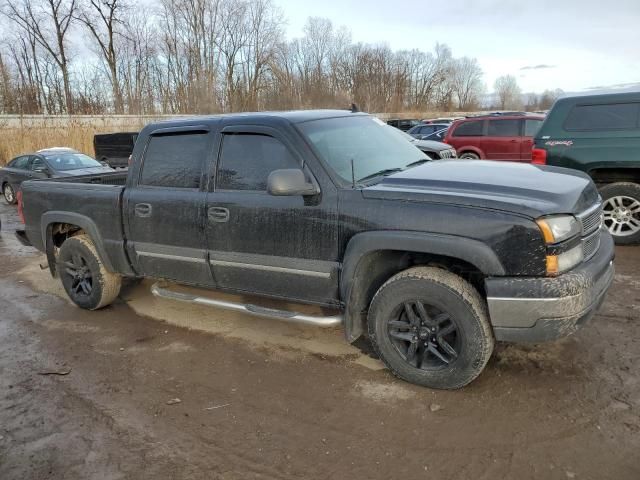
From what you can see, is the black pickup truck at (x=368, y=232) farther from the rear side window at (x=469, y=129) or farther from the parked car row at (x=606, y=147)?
the rear side window at (x=469, y=129)

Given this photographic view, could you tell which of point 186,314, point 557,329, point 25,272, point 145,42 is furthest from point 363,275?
point 145,42

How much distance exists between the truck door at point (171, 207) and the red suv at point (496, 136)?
34.0 feet

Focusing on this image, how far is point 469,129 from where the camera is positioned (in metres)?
13.6

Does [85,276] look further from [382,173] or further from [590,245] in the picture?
[590,245]

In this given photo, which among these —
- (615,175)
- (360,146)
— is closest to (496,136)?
(615,175)

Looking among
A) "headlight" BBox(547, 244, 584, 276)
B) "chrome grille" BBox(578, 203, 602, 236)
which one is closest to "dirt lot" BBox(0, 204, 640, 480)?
"headlight" BBox(547, 244, 584, 276)

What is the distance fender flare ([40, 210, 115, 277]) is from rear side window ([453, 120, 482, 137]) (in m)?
11.1

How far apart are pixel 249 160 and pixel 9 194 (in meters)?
14.8

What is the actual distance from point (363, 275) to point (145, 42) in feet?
143

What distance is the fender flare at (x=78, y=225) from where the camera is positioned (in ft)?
16.1

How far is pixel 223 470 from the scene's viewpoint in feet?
9.03

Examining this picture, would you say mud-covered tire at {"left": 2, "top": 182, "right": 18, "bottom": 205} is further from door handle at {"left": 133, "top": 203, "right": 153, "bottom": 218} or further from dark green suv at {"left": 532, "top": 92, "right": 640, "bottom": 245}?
dark green suv at {"left": 532, "top": 92, "right": 640, "bottom": 245}

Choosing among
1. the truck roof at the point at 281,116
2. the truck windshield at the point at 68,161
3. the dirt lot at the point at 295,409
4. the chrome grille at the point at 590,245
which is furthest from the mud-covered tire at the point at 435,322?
the truck windshield at the point at 68,161

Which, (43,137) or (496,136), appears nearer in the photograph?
(496,136)
